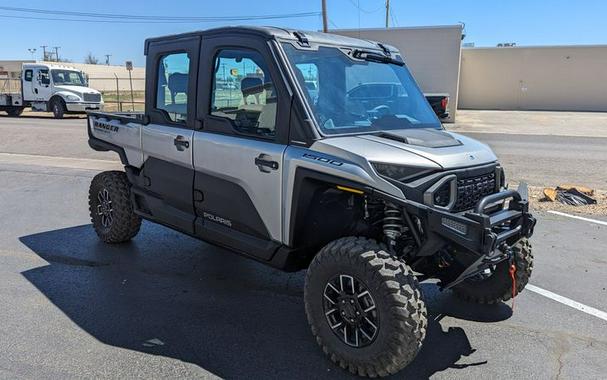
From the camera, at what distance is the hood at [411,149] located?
10.9ft

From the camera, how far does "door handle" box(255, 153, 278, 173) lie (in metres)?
3.79

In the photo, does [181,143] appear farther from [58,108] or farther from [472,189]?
[58,108]

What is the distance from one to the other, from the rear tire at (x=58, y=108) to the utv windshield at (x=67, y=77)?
1176 mm

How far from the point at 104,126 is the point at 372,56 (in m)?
3.21

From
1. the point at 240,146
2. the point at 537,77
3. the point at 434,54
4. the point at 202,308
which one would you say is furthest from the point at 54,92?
the point at 537,77

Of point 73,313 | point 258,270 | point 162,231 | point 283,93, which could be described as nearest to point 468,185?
point 283,93

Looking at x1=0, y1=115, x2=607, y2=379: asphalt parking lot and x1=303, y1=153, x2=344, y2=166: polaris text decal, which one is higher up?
x1=303, y1=153, x2=344, y2=166: polaris text decal

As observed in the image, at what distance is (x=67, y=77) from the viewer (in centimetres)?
2839

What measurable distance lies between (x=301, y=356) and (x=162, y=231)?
354 cm

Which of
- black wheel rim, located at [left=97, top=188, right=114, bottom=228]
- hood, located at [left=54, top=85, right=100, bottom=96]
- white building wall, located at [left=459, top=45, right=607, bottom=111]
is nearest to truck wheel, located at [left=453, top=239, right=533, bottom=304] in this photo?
black wheel rim, located at [left=97, top=188, right=114, bottom=228]

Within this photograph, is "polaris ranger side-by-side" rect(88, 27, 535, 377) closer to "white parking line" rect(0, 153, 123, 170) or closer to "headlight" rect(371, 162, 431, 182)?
"headlight" rect(371, 162, 431, 182)

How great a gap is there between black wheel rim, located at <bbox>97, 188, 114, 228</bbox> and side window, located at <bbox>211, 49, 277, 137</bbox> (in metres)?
2.28

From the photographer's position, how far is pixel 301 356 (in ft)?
11.9

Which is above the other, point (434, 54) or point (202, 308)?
point (434, 54)
